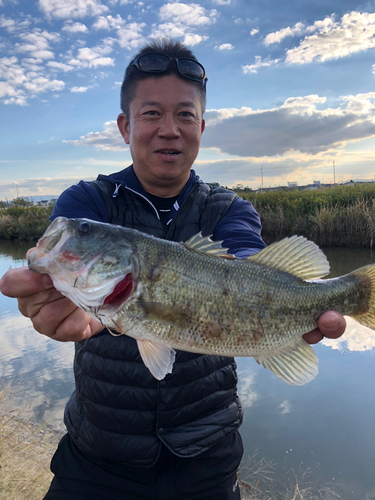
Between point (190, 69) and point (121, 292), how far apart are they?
2.24m

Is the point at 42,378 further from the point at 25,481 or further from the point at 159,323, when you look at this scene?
the point at 159,323

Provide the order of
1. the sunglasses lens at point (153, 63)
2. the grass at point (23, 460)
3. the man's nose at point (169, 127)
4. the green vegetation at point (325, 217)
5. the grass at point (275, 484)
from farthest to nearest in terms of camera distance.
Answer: the green vegetation at point (325, 217), the grass at point (275, 484), the grass at point (23, 460), the sunglasses lens at point (153, 63), the man's nose at point (169, 127)

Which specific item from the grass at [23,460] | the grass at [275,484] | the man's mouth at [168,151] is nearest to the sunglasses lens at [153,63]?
the man's mouth at [168,151]

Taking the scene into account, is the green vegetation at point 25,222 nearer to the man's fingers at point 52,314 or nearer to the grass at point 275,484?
the grass at point 275,484

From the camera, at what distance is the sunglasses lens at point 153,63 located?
2.93 meters

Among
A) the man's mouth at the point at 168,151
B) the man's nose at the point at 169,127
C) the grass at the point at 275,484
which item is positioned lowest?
the grass at the point at 275,484

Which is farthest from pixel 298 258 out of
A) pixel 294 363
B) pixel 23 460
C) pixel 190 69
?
pixel 23 460

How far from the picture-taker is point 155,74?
2.89 meters

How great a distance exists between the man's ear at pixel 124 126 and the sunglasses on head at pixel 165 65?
467mm

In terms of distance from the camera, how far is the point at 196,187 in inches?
121

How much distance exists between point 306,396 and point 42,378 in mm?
5137

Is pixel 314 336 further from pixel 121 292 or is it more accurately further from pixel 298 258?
pixel 121 292

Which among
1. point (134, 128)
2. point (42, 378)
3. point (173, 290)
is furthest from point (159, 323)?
point (42, 378)

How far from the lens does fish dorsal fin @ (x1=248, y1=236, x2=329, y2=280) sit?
7.61 feet
